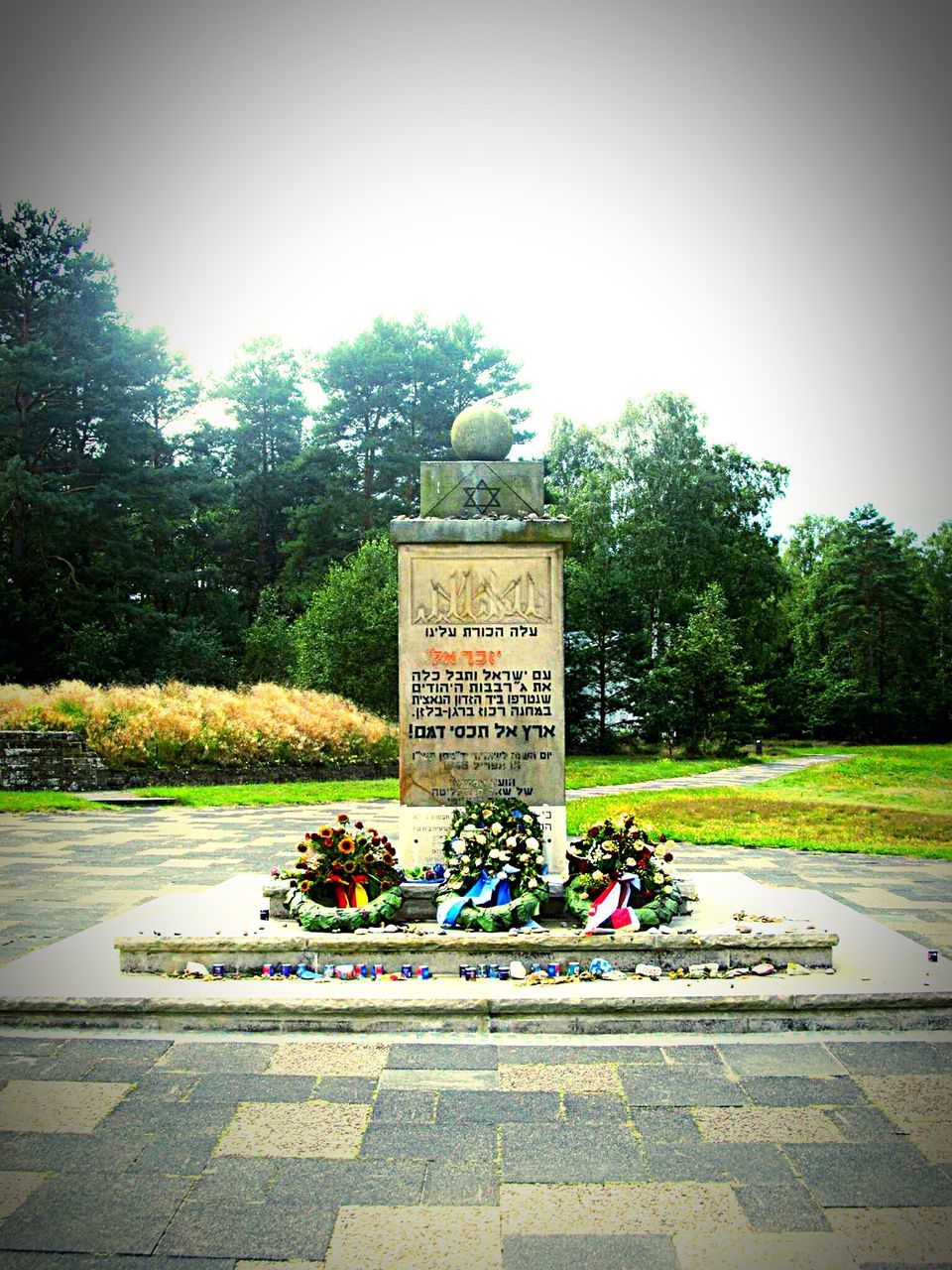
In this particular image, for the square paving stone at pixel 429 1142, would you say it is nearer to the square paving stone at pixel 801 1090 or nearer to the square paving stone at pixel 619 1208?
the square paving stone at pixel 619 1208

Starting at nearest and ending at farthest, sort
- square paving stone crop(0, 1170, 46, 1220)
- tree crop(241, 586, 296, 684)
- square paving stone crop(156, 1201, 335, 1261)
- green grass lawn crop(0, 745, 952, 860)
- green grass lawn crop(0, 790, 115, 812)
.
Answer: square paving stone crop(156, 1201, 335, 1261) < square paving stone crop(0, 1170, 46, 1220) < green grass lawn crop(0, 745, 952, 860) < green grass lawn crop(0, 790, 115, 812) < tree crop(241, 586, 296, 684)

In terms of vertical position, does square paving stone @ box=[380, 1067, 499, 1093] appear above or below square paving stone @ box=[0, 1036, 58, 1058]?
below

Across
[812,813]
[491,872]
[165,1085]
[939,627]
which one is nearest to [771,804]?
[812,813]

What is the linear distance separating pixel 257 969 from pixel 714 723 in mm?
26988

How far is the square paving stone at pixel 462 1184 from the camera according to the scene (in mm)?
3346

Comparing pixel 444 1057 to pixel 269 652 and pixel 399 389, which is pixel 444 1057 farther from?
pixel 399 389

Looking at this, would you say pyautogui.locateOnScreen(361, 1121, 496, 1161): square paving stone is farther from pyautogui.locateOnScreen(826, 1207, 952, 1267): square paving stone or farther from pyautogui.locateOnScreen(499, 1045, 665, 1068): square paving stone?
pyautogui.locateOnScreen(826, 1207, 952, 1267): square paving stone

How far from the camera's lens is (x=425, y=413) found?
4144cm

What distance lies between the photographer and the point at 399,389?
41438 millimetres

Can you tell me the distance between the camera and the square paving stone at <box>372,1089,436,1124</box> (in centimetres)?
400

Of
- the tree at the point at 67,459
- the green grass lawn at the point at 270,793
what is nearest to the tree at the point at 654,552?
the tree at the point at 67,459

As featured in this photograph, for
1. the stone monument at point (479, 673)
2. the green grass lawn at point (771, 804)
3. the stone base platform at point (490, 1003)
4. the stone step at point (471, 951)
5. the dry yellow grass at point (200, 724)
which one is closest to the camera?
the stone base platform at point (490, 1003)

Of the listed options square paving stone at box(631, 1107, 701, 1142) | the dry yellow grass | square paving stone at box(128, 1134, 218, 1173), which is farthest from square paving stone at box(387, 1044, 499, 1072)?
the dry yellow grass

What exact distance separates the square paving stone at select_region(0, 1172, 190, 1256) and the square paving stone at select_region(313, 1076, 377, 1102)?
32.6 inches
